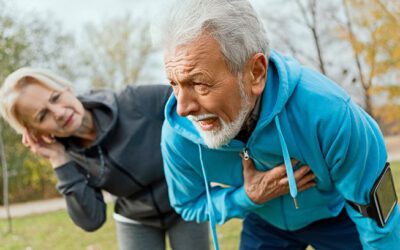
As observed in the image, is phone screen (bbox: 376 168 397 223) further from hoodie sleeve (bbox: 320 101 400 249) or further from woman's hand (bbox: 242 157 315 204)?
woman's hand (bbox: 242 157 315 204)

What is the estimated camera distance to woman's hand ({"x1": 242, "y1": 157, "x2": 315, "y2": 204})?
2.13 m

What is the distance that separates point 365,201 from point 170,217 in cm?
135

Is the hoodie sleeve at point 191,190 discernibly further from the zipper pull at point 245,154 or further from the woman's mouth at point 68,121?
the woman's mouth at point 68,121

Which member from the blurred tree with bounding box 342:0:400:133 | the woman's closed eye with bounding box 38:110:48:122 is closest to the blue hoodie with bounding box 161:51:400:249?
the woman's closed eye with bounding box 38:110:48:122

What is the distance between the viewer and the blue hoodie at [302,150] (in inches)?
74.9

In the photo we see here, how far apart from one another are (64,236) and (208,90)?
22.9 ft

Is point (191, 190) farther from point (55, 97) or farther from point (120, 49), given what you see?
point (120, 49)

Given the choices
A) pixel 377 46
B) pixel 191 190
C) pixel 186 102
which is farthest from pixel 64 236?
pixel 377 46

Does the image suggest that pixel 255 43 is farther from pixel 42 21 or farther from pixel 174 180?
pixel 42 21

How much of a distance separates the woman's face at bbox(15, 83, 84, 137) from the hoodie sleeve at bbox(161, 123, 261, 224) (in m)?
0.68

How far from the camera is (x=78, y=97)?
3.02 metres

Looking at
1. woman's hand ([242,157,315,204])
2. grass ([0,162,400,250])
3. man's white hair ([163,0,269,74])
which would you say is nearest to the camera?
man's white hair ([163,0,269,74])

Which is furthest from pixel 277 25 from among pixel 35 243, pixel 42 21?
pixel 35 243

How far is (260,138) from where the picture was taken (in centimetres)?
203
